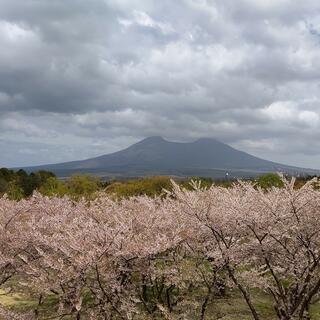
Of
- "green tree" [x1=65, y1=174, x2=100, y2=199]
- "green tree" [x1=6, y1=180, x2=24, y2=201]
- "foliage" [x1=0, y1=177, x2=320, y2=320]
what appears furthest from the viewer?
"green tree" [x1=65, y1=174, x2=100, y2=199]

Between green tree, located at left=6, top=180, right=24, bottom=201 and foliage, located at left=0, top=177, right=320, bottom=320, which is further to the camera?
green tree, located at left=6, top=180, right=24, bottom=201

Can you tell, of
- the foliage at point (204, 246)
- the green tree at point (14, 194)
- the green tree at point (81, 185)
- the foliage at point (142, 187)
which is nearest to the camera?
the foliage at point (204, 246)

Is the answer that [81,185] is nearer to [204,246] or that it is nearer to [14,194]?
[14,194]

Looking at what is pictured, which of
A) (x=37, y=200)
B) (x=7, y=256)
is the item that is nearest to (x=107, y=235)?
(x=7, y=256)

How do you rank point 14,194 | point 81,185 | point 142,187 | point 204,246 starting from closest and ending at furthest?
point 204,246, point 14,194, point 81,185, point 142,187

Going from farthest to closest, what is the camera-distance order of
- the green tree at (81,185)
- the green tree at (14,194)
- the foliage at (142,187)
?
the green tree at (81,185) → the foliage at (142,187) → the green tree at (14,194)

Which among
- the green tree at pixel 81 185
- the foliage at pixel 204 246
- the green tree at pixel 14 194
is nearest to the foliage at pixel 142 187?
the green tree at pixel 81 185

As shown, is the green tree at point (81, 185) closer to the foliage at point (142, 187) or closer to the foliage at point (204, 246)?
the foliage at point (142, 187)

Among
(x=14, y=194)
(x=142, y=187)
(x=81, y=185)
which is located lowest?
(x=14, y=194)

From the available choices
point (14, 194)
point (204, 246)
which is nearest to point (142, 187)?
point (14, 194)

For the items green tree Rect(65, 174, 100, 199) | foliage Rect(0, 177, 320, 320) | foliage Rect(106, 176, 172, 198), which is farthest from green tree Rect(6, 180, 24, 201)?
foliage Rect(0, 177, 320, 320)

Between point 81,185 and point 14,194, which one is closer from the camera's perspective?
point 14,194

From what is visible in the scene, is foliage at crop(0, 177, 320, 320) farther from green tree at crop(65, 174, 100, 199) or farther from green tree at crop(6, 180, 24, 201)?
green tree at crop(65, 174, 100, 199)

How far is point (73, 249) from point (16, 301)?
944 centimetres
